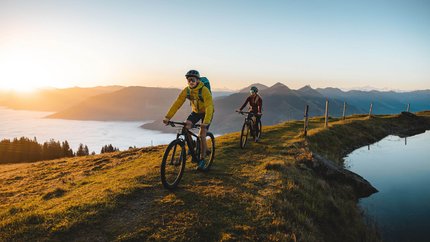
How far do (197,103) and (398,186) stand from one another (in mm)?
14315

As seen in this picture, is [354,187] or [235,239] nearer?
[235,239]

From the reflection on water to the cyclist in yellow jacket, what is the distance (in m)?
8.53

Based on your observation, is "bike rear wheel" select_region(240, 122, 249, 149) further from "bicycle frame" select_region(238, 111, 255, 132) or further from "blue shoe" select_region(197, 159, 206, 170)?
"blue shoe" select_region(197, 159, 206, 170)

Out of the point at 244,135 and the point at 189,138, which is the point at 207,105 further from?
the point at 244,135

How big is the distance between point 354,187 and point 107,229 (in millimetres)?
13164

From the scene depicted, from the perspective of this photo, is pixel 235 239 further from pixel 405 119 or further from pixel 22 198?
pixel 405 119

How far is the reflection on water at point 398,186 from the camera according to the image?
1173 cm

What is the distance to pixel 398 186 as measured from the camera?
16828 millimetres

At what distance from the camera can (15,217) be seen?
7.88 metres

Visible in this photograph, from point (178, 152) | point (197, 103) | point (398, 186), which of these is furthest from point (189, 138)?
point (398, 186)

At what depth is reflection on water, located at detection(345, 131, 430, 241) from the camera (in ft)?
38.5

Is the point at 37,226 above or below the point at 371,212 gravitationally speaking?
above

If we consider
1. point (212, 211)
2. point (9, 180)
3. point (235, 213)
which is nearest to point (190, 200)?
point (212, 211)

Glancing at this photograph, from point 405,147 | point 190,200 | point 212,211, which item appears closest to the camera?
point 212,211
